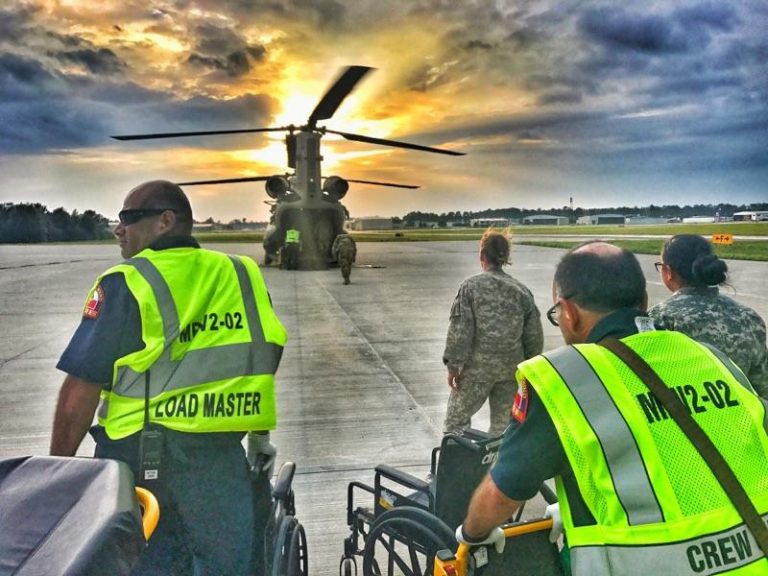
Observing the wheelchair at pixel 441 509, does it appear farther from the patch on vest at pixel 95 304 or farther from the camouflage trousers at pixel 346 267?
the camouflage trousers at pixel 346 267

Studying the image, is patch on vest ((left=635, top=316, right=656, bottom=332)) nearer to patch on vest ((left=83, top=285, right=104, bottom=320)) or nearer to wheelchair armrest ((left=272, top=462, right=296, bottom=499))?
wheelchair armrest ((left=272, top=462, right=296, bottom=499))

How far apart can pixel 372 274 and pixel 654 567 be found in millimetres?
20208

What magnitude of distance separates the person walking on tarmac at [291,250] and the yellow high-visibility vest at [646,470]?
69.2 feet

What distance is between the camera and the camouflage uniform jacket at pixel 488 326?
413 centimetres

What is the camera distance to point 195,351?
7.16ft

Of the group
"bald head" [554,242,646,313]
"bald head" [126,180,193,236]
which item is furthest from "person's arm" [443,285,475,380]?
"bald head" [554,242,646,313]

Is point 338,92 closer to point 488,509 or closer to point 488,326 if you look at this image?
point 488,326

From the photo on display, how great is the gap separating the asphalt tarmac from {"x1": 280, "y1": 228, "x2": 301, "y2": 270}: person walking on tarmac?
5823 millimetres

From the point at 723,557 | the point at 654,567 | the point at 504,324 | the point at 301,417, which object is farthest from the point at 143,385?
the point at 301,417

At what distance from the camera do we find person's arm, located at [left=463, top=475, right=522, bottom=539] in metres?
1.63

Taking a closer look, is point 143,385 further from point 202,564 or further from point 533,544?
point 533,544

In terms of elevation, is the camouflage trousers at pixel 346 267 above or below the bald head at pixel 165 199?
below

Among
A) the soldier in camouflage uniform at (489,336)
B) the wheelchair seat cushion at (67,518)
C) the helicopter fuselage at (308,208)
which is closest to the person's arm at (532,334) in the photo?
the soldier in camouflage uniform at (489,336)

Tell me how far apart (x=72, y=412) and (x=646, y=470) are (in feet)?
5.66
